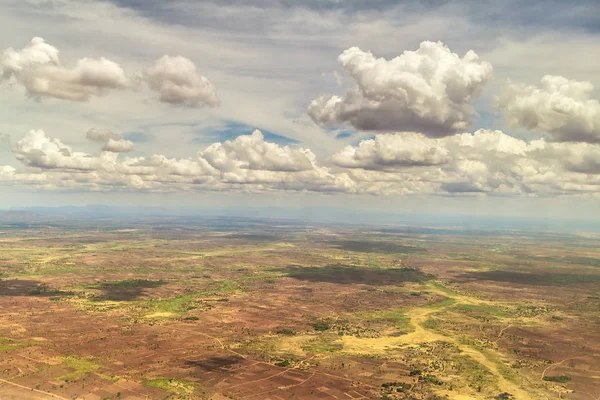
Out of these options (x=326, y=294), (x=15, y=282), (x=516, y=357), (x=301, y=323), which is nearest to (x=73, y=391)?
(x=301, y=323)

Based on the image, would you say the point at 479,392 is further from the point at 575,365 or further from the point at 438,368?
the point at 575,365

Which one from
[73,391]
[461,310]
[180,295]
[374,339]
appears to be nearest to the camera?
[73,391]

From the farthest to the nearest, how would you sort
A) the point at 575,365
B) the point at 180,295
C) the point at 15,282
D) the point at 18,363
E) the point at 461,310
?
the point at 15,282
the point at 180,295
the point at 461,310
the point at 575,365
the point at 18,363

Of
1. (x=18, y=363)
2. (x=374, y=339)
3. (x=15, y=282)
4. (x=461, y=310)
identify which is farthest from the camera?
(x=15, y=282)

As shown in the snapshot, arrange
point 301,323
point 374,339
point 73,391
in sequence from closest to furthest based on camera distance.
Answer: point 73,391, point 374,339, point 301,323

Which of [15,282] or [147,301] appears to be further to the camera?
[15,282]

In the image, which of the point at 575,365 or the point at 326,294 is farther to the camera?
the point at 326,294

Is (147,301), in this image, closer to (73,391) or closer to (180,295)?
(180,295)

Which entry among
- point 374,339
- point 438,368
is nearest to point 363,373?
point 438,368
